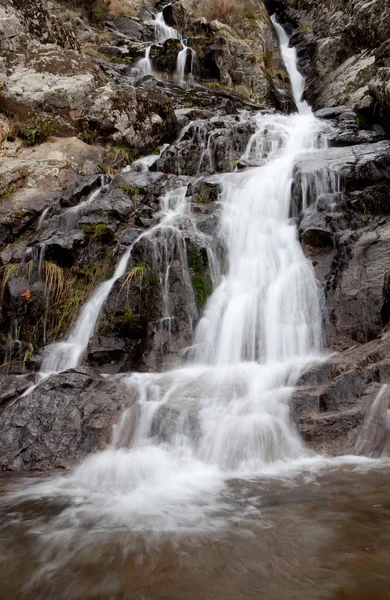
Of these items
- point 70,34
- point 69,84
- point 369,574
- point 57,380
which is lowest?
point 369,574

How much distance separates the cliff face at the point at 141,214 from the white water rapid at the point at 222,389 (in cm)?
27

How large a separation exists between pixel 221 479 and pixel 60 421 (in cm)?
220

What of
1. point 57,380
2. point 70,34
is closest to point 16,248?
point 57,380

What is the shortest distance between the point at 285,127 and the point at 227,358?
9.31 metres

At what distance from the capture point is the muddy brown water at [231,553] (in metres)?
1.95

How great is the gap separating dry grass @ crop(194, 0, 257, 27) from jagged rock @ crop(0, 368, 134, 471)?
76.2ft

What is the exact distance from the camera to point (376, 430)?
158 inches

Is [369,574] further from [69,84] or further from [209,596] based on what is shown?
[69,84]

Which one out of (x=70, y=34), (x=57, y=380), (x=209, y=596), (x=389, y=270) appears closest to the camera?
(x=209, y=596)

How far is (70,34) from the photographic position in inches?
560

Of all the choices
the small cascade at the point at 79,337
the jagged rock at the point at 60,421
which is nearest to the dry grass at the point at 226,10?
the small cascade at the point at 79,337

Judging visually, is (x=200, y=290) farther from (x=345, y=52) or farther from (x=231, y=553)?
(x=345, y=52)

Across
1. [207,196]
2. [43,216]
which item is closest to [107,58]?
[43,216]

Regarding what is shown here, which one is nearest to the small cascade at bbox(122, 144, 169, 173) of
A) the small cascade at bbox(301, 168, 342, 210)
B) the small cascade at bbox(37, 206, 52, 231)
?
the small cascade at bbox(37, 206, 52, 231)
